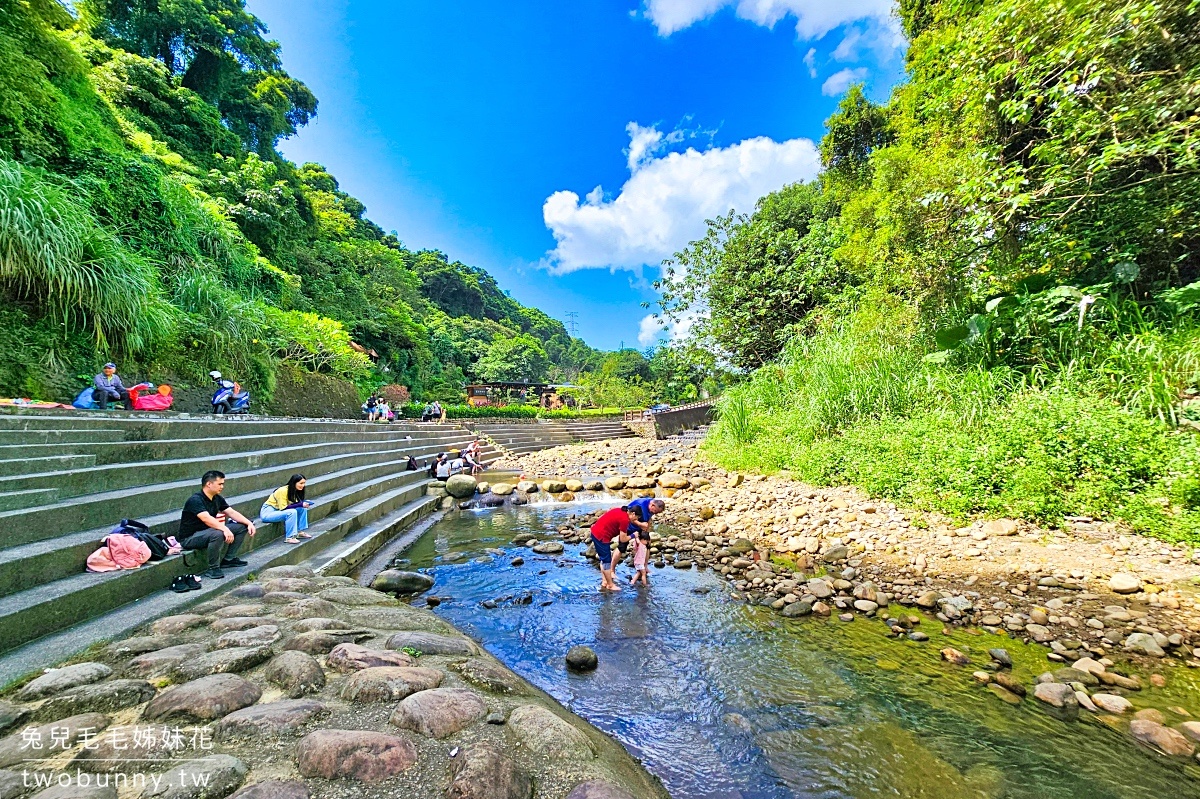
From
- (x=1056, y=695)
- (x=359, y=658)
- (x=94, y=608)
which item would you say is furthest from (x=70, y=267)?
(x=1056, y=695)

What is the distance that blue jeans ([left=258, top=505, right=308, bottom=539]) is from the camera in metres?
4.83

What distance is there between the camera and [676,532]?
7902mm

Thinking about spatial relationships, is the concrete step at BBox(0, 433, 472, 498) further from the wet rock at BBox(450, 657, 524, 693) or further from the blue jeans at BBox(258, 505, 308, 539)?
the wet rock at BBox(450, 657, 524, 693)

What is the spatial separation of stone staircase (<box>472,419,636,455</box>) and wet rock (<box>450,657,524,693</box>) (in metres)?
17.8

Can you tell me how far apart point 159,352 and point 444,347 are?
93.1ft

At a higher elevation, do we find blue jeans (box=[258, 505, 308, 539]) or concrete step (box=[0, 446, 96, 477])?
concrete step (box=[0, 446, 96, 477])

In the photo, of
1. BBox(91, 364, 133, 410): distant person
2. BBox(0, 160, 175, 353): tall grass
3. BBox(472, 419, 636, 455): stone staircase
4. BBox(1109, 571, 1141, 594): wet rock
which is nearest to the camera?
BBox(1109, 571, 1141, 594): wet rock

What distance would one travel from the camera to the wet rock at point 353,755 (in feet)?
5.29

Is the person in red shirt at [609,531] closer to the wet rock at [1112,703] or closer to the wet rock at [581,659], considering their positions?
the wet rock at [581,659]

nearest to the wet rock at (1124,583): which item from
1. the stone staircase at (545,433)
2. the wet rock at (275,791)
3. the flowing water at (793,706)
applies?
the flowing water at (793,706)

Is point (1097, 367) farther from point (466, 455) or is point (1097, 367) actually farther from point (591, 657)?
point (466, 455)

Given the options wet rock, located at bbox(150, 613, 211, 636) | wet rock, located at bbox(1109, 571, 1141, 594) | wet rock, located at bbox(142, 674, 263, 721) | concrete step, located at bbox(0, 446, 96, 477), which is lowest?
→ wet rock, located at bbox(1109, 571, 1141, 594)

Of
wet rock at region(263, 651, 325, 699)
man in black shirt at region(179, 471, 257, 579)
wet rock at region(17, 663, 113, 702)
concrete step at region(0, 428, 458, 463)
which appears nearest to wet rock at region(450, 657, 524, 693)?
wet rock at region(263, 651, 325, 699)

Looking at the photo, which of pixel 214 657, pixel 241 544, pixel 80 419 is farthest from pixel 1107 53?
pixel 80 419
